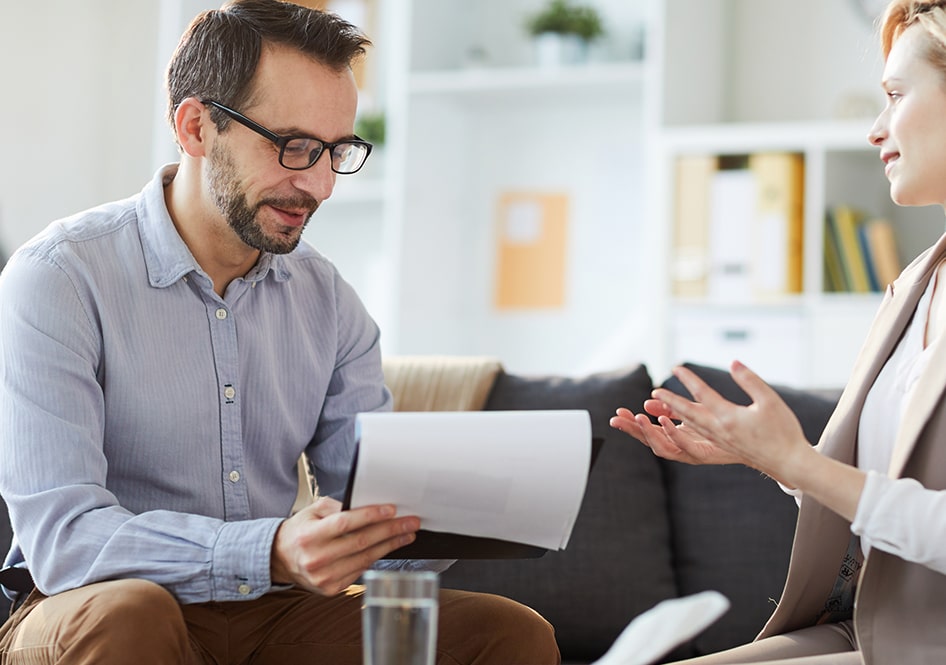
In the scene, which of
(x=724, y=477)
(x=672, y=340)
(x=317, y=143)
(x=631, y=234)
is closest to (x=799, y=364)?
(x=672, y=340)

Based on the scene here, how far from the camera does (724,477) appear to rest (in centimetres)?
222

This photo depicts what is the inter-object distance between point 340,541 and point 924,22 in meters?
0.88

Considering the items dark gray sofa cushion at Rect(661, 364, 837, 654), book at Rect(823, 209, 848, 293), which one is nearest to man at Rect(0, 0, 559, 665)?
dark gray sofa cushion at Rect(661, 364, 837, 654)

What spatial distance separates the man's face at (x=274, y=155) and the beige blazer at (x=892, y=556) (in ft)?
2.51

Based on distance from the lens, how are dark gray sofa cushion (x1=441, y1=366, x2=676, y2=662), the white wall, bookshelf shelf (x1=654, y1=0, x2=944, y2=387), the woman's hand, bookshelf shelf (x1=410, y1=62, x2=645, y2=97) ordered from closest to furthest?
1. the woman's hand
2. dark gray sofa cushion (x1=441, y1=366, x2=676, y2=662)
3. bookshelf shelf (x1=654, y1=0, x2=944, y2=387)
4. the white wall
5. bookshelf shelf (x1=410, y1=62, x2=645, y2=97)

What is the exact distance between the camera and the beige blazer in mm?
1259

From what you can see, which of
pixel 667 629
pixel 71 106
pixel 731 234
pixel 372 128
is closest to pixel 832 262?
pixel 731 234

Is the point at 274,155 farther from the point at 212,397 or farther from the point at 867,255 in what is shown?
the point at 867,255

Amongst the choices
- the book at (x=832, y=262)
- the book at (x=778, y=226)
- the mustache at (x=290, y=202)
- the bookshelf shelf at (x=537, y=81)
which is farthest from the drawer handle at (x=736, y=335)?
the mustache at (x=290, y=202)

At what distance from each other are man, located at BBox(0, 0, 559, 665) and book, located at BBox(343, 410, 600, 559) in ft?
0.16

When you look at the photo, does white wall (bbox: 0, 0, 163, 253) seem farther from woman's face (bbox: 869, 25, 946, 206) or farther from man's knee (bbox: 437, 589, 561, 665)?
woman's face (bbox: 869, 25, 946, 206)

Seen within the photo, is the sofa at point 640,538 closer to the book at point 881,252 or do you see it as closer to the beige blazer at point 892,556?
the beige blazer at point 892,556

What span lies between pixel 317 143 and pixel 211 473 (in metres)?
0.47

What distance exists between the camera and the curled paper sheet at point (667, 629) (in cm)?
103
